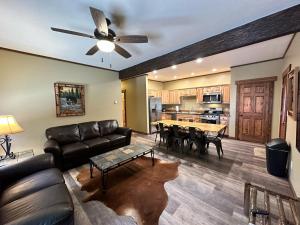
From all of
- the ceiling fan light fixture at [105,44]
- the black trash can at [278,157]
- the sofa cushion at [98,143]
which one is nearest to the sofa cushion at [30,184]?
the sofa cushion at [98,143]

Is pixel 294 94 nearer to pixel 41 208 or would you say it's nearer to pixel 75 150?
pixel 41 208

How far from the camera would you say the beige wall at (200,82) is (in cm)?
598

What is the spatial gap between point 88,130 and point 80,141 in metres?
0.41

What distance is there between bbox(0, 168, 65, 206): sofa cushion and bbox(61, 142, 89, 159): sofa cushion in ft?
3.20

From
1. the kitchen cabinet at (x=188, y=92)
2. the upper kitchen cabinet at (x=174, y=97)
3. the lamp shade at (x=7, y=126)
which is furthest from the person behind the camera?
the upper kitchen cabinet at (x=174, y=97)

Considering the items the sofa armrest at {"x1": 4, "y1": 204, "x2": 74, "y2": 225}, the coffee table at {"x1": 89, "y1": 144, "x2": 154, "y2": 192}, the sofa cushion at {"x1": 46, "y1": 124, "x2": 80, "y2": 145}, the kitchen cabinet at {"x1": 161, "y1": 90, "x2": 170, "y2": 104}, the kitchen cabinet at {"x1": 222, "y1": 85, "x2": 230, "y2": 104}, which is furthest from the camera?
the kitchen cabinet at {"x1": 161, "y1": 90, "x2": 170, "y2": 104}

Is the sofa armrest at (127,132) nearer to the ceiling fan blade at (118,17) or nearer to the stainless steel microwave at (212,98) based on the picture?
the ceiling fan blade at (118,17)

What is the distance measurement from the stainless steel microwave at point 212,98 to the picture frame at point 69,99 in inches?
197

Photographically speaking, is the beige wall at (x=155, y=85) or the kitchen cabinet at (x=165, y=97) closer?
the beige wall at (x=155, y=85)

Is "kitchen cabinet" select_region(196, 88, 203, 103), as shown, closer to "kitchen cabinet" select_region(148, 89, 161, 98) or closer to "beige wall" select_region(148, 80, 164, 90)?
"kitchen cabinet" select_region(148, 89, 161, 98)

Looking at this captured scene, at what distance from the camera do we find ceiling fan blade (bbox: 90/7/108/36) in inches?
61.9

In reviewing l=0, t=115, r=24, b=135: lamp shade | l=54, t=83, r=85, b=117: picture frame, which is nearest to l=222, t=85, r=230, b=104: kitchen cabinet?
l=54, t=83, r=85, b=117: picture frame

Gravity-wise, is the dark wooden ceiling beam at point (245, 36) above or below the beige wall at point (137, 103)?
above

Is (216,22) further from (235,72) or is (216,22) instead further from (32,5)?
(235,72)
